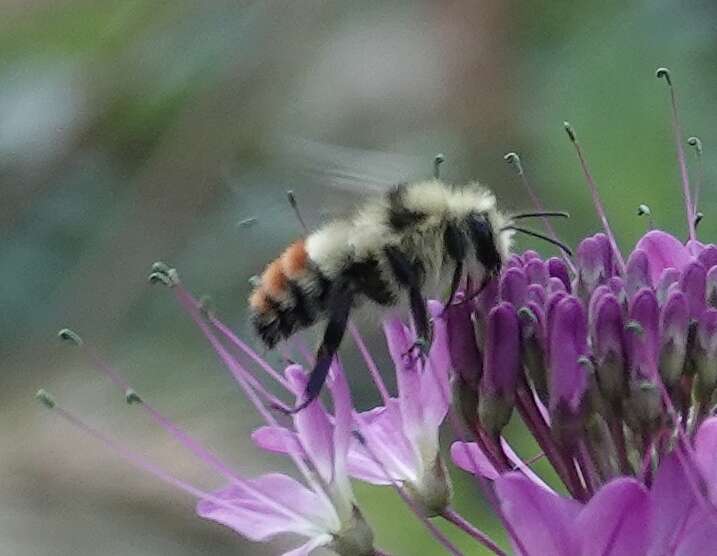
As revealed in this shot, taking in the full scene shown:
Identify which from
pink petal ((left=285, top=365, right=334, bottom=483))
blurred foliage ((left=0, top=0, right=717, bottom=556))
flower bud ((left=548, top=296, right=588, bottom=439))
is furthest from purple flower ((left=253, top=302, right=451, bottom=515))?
blurred foliage ((left=0, top=0, right=717, bottom=556))

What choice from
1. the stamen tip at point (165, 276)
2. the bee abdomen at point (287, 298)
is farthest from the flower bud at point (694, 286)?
the stamen tip at point (165, 276)

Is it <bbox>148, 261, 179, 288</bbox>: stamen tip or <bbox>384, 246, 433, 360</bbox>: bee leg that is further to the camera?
<bbox>148, 261, 179, 288</bbox>: stamen tip

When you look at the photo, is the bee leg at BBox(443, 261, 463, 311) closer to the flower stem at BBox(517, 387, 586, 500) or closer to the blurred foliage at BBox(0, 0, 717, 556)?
the flower stem at BBox(517, 387, 586, 500)

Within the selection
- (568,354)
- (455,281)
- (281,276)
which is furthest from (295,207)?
(568,354)

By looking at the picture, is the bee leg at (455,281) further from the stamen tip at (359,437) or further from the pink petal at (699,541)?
the pink petal at (699,541)

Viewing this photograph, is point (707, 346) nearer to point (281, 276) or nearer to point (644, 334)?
point (644, 334)
